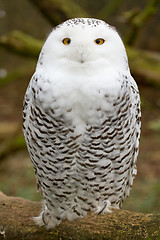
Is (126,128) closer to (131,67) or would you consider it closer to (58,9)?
(131,67)

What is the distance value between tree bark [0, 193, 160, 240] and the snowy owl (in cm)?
14

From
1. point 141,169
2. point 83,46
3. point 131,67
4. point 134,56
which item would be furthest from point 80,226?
point 141,169

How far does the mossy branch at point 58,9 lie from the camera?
4129 mm

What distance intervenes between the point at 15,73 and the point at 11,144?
0.88 metres

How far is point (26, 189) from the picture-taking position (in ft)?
15.9

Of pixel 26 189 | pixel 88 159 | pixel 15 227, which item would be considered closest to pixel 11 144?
pixel 26 189

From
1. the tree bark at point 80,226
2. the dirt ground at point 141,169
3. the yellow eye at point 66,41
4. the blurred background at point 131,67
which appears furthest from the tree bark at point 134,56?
the yellow eye at point 66,41

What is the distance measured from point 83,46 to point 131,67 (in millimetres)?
2135

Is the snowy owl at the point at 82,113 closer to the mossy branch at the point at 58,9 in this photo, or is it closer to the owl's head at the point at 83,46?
the owl's head at the point at 83,46

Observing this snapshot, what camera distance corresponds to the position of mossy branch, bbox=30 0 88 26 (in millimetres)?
4129

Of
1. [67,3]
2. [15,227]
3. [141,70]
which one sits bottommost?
[15,227]

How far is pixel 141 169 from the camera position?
5.43m

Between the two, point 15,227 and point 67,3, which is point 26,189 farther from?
point 15,227

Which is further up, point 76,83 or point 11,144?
point 11,144
